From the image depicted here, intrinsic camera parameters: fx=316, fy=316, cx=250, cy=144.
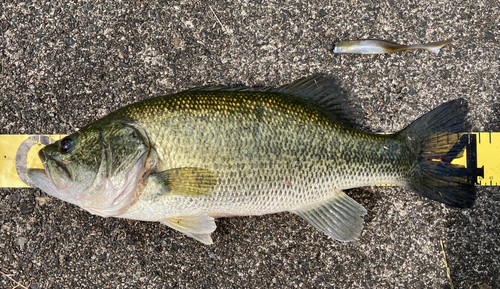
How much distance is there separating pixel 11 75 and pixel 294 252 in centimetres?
260

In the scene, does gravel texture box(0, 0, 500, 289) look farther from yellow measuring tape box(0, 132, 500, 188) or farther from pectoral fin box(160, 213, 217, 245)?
pectoral fin box(160, 213, 217, 245)

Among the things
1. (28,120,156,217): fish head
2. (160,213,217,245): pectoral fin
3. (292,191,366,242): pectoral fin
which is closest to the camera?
(28,120,156,217): fish head

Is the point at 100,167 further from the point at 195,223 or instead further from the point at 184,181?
the point at 195,223

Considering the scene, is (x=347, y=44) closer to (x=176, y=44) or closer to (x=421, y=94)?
(x=421, y=94)

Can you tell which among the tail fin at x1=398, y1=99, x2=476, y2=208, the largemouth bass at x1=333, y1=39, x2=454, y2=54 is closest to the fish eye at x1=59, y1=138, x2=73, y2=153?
the largemouth bass at x1=333, y1=39, x2=454, y2=54

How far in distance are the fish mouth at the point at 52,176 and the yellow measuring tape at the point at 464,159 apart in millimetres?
592

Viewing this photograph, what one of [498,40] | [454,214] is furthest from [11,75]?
[498,40]

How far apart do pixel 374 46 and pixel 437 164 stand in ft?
3.26

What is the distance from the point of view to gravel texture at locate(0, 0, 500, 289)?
7.87 feet

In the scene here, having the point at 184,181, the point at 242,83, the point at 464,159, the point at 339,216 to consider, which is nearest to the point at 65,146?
the point at 184,181

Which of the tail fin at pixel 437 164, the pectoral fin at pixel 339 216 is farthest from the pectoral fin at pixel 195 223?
the tail fin at pixel 437 164

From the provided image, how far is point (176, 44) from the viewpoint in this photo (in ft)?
8.13

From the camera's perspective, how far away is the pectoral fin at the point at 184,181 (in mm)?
1875

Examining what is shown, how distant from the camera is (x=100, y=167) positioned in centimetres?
186
